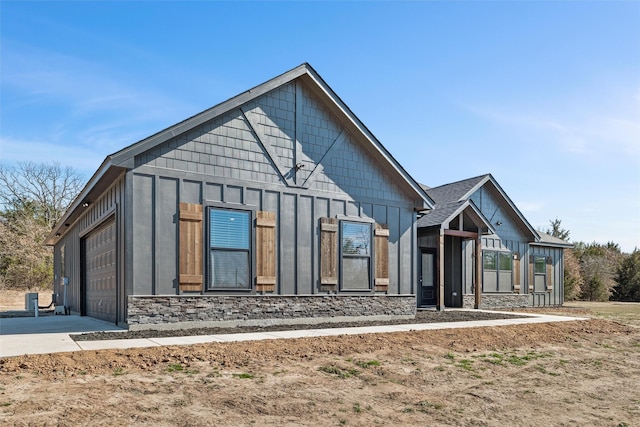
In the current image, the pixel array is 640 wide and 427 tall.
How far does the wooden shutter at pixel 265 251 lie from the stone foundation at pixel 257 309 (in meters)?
0.32

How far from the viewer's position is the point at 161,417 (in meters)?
5.12

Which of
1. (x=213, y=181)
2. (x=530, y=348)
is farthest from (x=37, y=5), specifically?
(x=530, y=348)

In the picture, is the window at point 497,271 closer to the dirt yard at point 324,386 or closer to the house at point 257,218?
the house at point 257,218

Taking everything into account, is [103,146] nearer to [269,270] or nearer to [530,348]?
[269,270]

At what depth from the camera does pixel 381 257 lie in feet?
47.0

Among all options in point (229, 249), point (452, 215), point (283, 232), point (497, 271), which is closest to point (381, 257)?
point (283, 232)

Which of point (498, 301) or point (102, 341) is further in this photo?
point (498, 301)

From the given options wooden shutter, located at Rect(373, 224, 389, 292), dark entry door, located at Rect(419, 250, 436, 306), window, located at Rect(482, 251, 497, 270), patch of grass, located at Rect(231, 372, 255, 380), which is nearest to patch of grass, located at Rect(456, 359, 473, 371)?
patch of grass, located at Rect(231, 372, 255, 380)

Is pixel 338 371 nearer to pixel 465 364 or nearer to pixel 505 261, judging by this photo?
pixel 465 364

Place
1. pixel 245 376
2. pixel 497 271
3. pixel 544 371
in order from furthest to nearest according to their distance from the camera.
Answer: pixel 497 271 → pixel 544 371 → pixel 245 376

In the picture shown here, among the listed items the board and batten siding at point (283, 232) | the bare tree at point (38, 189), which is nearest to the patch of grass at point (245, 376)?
the board and batten siding at point (283, 232)

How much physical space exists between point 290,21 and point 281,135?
273 cm

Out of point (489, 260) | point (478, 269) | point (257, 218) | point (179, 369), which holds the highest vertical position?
Result: point (257, 218)

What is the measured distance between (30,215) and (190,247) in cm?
3082
